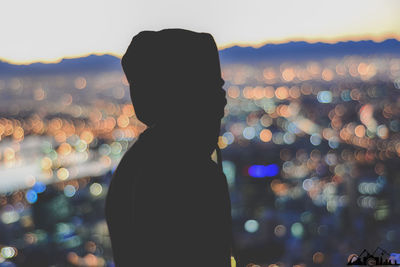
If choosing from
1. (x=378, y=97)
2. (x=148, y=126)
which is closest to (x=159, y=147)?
(x=148, y=126)

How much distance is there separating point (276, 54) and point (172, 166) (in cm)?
318

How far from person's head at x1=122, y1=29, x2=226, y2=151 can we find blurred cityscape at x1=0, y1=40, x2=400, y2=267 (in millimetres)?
2171

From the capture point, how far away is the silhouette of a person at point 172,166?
744 mm

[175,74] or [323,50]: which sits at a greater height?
[175,74]

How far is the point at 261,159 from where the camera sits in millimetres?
6340

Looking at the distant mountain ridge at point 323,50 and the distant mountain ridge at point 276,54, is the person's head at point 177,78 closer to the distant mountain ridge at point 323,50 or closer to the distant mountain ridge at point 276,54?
the distant mountain ridge at point 276,54

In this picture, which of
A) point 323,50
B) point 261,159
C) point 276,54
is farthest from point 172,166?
point 261,159

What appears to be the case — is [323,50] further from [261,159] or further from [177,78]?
[177,78]

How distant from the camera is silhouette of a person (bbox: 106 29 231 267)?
0.74m

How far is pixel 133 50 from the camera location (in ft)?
2.68

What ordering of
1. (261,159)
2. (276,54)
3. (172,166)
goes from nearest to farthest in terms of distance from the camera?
(172,166) → (276,54) → (261,159)

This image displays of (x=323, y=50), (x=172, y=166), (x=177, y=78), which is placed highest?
(x=177, y=78)

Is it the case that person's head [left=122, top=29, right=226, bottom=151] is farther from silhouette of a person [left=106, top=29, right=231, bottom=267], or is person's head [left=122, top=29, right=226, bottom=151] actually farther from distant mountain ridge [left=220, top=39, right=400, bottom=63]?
distant mountain ridge [left=220, top=39, right=400, bottom=63]

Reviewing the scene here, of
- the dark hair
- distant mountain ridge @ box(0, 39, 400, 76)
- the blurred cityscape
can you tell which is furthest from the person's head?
the blurred cityscape
